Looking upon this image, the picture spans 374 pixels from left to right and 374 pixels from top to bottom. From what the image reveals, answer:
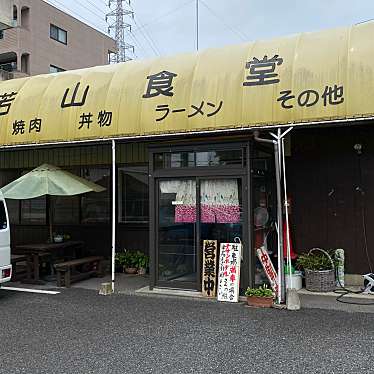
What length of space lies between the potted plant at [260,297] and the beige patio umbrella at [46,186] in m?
4.07

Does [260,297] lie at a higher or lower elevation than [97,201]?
lower

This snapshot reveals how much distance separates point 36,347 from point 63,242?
5.19 meters

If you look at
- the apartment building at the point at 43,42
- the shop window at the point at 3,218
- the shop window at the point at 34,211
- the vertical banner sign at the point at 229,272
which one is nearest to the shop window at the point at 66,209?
the shop window at the point at 34,211

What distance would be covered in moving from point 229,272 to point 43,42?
2977cm

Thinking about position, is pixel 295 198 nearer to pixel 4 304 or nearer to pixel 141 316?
pixel 141 316

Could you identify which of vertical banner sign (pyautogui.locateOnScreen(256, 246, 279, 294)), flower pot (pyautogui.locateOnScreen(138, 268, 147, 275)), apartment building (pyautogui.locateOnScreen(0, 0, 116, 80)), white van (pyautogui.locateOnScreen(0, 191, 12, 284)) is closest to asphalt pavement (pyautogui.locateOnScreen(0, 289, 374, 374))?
white van (pyautogui.locateOnScreen(0, 191, 12, 284))

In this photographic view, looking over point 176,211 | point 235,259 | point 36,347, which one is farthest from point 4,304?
point 235,259

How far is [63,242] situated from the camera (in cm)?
1035

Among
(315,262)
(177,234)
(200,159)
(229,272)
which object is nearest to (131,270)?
(177,234)

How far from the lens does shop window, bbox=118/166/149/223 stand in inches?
429

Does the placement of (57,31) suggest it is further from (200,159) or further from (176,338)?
(176,338)

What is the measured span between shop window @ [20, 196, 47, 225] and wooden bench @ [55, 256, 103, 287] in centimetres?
273

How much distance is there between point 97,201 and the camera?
453 inches

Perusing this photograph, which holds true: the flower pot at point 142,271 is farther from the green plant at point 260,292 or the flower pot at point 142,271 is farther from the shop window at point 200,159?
the green plant at point 260,292
